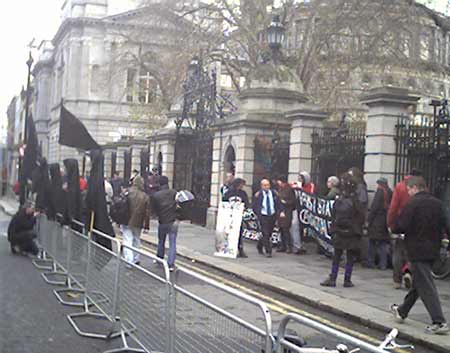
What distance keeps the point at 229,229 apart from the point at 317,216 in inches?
76.9

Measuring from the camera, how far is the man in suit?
13.8m

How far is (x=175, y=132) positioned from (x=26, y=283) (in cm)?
1478

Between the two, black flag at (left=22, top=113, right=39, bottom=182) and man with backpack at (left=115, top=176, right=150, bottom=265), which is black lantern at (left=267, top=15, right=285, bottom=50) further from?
man with backpack at (left=115, top=176, right=150, bottom=265)

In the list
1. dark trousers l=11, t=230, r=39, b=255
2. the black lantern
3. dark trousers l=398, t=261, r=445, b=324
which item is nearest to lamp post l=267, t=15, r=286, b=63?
the black lantern

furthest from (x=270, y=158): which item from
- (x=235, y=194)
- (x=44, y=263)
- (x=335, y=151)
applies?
(x=44, y=263)

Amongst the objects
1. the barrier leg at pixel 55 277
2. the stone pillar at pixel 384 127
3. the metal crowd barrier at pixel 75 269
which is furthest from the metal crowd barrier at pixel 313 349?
the stone pillar at pixel 384 127

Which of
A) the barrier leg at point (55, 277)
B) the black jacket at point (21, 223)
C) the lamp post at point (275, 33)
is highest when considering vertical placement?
the lamp post at point (275, 33)

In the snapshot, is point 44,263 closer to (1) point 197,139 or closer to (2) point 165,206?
(2) point 165,206

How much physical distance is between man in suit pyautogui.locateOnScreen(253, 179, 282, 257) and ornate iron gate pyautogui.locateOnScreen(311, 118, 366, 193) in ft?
6.48

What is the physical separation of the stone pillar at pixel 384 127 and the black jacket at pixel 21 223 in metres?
7.03

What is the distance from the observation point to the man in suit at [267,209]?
13.8 m

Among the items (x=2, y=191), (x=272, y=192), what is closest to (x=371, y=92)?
(x=272, y=192)

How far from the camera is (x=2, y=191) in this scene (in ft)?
141

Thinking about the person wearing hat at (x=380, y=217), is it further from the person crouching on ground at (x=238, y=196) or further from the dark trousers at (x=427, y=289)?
the dark trousers at (x=427, y=289)
